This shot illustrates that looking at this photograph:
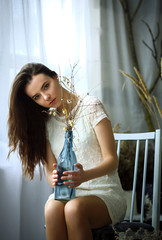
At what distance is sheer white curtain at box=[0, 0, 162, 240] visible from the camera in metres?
1.83

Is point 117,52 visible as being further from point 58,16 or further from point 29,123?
point 29,123

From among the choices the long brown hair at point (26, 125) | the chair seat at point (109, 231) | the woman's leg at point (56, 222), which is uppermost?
the long brown hair at point (26, 125)

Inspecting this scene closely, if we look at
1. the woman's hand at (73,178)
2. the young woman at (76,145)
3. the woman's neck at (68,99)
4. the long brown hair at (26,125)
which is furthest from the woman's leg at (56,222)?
the woman's neck at (68,99)

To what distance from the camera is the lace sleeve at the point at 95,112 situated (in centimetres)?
154

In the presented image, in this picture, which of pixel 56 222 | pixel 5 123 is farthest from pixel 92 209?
pixel 5 123

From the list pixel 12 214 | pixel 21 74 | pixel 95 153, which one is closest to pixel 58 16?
pixel 21 74

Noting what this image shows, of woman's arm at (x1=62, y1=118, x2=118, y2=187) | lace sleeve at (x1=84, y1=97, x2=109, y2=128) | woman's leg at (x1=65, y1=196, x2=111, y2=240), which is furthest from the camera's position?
lace sleeve at (x1=84, y1=97, x2=109, y2=128)

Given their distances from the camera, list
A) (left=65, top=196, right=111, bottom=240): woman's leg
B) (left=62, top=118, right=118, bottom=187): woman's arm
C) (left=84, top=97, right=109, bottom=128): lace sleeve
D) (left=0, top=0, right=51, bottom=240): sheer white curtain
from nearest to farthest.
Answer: (left=65, top=196, right=111, bottom=240): woman's leg < (left=62, top=118, right=118, bottom=187): woman's arm < (left=84, top=97, right=109, bottom=128): lace sleeve < (left=0, top=0, right=51, bottom=240): sheer white curtain

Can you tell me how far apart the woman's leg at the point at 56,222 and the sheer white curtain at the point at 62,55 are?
59 centimetres

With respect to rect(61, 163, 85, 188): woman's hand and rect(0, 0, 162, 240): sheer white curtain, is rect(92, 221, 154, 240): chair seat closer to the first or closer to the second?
rect(61, 163, 85, 188): woman's hand

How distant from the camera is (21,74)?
1.56 meters

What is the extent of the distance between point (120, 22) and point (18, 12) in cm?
123

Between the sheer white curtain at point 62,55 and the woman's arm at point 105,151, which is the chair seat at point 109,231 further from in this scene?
the sheer white curtain at point 62,55

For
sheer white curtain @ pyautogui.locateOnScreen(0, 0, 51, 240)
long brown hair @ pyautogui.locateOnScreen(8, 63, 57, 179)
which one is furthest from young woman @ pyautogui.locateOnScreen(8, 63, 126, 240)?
sheer white curtain @ pyautogui.locateOnScreen(0, 0, 51, 240)
